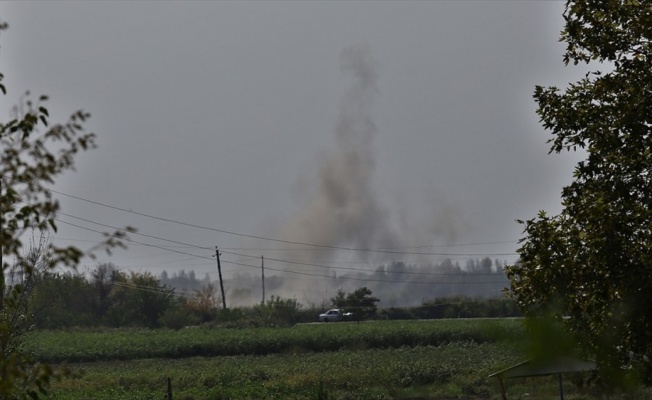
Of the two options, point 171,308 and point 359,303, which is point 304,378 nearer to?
point 171,308

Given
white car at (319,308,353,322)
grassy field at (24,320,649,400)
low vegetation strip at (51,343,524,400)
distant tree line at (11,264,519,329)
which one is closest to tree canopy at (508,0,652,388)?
grassy field at (24,320,649,400)

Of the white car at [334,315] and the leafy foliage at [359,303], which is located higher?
the leafy foliage at [359,303]

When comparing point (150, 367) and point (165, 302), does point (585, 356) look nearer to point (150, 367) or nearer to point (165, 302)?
point (150, 367)

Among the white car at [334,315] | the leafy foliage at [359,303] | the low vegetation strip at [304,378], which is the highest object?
the leafy foliage at [359,303]

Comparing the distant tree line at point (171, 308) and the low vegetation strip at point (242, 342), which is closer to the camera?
the low vegetation strip at point (242, 342)

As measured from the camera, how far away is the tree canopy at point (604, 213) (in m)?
18.5

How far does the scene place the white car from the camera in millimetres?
109938

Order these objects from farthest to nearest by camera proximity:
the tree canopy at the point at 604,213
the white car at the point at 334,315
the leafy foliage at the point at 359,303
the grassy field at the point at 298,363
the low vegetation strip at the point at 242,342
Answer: the leafy foliage at the point at 359,303 < the white car at the point at 334,315 < the low vegetation strip at the point at 242,342 < the grassy field at the point at 298,363 < the tree canopy at the point at 604,213

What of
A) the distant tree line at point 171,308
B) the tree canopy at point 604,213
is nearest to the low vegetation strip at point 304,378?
the tree canopy at point 604,213

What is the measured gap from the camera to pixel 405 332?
248 feet

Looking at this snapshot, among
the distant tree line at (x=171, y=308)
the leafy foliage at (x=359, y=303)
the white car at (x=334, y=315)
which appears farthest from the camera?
the leafy foliage at (x=359, y=303)

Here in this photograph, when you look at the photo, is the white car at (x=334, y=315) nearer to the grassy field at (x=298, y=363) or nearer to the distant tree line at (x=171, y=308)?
the distant tree line at (x=171, y=308)

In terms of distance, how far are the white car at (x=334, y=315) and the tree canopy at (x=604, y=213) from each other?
293 feet

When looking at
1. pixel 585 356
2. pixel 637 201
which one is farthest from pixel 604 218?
pixel 585 356
